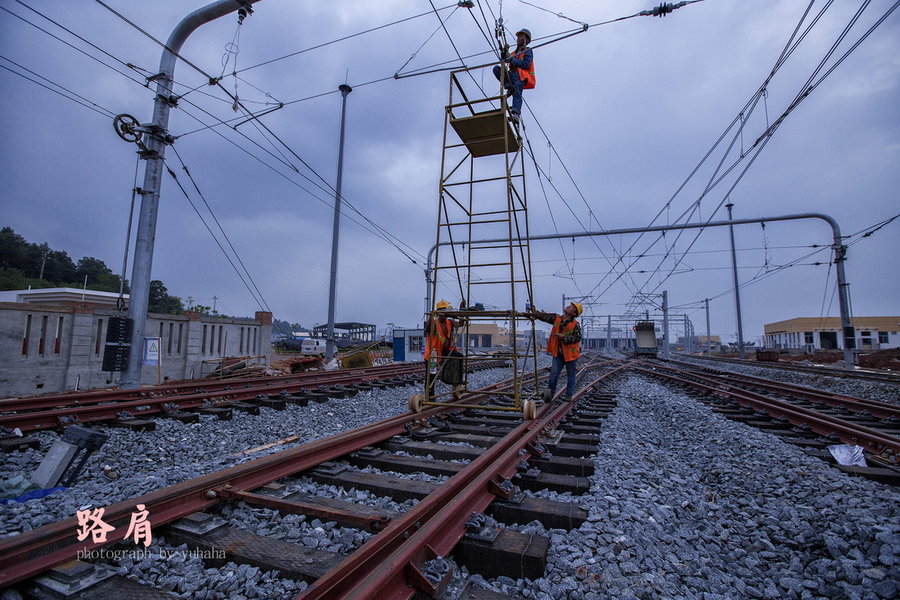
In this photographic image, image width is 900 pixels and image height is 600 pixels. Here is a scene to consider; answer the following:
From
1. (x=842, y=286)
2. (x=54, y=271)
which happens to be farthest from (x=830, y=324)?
(x=54, y=271)

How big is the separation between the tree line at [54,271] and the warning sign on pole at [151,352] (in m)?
48.5

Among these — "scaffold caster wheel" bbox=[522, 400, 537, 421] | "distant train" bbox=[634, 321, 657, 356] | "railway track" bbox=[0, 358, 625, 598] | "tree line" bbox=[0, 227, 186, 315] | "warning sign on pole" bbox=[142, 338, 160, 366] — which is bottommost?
"railway track" bbox=[0, 358, 625, 598]

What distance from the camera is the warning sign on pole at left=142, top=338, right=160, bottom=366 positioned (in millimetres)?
9555

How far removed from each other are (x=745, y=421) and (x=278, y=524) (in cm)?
721

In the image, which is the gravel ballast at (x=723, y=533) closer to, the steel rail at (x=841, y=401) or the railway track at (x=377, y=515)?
the railway track at (x=377, y=515)

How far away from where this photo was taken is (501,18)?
677cm

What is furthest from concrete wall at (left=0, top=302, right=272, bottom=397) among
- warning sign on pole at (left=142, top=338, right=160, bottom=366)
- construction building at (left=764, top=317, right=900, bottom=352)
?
construction building at (left=764, top=317, right=900, bottom=352)

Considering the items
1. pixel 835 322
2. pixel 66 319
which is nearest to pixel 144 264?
pixel 66 319

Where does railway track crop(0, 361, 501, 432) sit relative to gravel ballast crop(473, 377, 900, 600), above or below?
above

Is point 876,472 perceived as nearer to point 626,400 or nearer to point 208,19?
point 626,400

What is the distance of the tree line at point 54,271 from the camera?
55.9 m

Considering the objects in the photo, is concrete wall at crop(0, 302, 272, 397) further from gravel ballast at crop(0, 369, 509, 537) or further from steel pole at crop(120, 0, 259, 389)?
gravel ballast at crop(0, 369, 509, 537)

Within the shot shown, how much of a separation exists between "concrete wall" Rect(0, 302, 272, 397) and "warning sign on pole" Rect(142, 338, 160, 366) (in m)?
1.43

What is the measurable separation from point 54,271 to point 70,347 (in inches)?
2745
